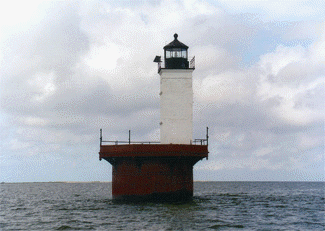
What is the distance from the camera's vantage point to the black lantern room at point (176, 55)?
3806cm

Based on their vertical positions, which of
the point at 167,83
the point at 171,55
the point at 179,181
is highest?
the point at 171,55

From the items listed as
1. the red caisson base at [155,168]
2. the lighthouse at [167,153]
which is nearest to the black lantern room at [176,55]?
the lighthouse at [167,153]

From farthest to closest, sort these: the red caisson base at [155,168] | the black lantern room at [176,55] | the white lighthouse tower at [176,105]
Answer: the black lantern room at [176,55]
the white lighthouse tower at [176,105]
the red caisson base at [155,168]

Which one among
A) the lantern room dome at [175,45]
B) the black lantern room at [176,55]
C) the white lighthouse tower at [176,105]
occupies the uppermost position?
the lantern room dome at [175,45]

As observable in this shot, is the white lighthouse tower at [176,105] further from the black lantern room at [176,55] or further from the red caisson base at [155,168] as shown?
the red caisson base at [155,168]

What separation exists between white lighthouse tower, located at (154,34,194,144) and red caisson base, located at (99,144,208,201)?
9.00 ft

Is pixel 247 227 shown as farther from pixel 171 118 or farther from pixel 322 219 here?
pixel 171 118

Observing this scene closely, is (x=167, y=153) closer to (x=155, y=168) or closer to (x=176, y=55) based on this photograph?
(x=155, y=168)

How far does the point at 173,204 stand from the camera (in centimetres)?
3306

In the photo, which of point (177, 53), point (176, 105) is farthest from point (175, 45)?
point (176, 105)

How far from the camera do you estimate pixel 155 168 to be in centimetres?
3403

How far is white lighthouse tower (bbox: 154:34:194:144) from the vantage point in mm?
37062

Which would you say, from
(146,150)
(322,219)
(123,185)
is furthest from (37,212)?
(322,219)

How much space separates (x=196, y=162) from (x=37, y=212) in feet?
40.0
